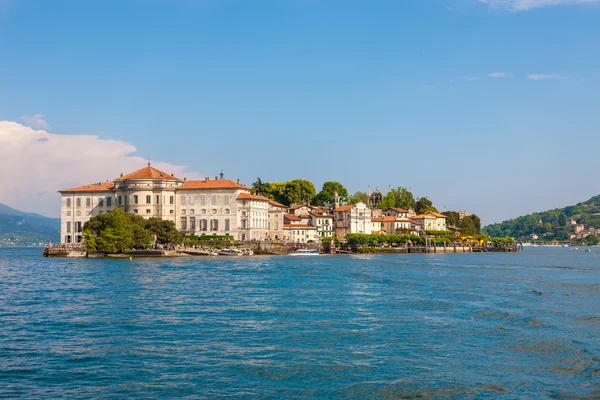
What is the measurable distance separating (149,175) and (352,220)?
38.6 metres

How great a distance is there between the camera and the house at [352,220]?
375ft

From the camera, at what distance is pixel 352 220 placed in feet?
374

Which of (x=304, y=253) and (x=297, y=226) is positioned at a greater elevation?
(x=297, y=226)

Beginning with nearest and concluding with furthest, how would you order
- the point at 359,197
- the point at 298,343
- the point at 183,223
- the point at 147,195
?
the point at 298,343 → the point at 147,195 → the point at 183,223 → the point at 359,197

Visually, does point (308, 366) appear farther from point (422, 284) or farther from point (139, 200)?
point (139, 200)

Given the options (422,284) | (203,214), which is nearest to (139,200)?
(203,214)

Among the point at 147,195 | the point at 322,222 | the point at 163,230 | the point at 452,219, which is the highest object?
the point at 147,195

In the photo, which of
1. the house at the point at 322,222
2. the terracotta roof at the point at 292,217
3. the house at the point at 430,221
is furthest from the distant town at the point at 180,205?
the house at the point at 430,221

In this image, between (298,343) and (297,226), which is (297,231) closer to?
(297,226)

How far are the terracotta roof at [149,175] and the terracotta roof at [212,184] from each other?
230cm

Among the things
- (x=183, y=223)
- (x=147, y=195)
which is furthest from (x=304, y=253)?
(x=147, y=195)

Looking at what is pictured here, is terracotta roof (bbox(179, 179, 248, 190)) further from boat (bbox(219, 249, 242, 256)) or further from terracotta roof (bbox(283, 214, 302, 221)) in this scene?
terracotta roof (bbox(283, 214, 302, 221))

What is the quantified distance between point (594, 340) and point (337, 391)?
10339 mm

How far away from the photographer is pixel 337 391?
47.0 ft
